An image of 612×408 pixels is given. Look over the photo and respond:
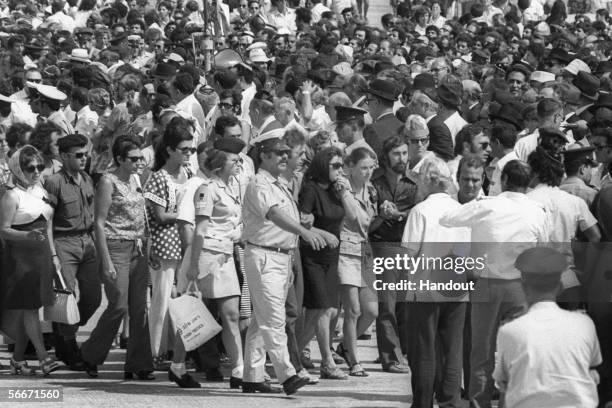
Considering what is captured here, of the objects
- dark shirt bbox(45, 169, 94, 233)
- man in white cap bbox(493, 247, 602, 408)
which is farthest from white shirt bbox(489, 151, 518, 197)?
man in white cap bbox(493, 247, 602, 408)

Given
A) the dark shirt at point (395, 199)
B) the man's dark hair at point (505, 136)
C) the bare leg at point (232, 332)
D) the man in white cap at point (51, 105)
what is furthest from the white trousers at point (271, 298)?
the man in white cap at point (51, 105)

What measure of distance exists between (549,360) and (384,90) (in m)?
8.07

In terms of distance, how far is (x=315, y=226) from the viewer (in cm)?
1182

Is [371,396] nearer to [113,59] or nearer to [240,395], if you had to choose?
[240,395]

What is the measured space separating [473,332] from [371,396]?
139 cm

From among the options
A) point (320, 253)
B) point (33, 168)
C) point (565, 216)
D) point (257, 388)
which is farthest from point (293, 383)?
point (33, 168)

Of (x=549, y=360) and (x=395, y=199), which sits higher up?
(x=395, y=199)

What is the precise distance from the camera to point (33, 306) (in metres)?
12.1

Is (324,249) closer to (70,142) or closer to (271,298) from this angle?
(271,298)

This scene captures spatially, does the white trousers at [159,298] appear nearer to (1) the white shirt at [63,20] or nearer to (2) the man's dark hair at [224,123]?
(2) the man's dark hair at [224,123]

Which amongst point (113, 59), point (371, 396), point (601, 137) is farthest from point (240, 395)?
point (113, 59)

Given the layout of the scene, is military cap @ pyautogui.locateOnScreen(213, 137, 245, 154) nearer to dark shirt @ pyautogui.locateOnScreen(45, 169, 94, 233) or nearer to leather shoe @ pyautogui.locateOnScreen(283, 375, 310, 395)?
dark shirt @ pyautogui.locateOnScreen(45, 169, 94, 233)

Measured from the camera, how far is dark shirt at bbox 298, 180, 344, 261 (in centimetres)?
1176

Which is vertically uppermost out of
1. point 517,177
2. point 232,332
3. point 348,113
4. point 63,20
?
point 63,20
